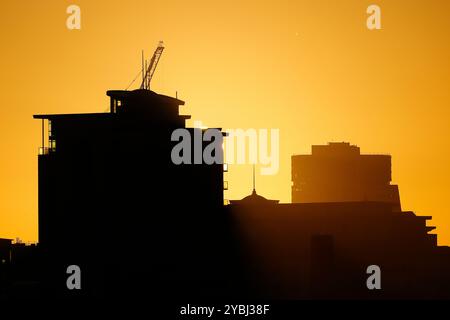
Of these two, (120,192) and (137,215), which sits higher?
(120,192)

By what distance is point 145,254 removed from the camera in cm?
18800

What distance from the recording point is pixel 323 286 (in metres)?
190

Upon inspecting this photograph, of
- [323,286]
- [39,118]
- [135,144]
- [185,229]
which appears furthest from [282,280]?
[39,118]

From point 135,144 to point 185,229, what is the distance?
17.8 metres

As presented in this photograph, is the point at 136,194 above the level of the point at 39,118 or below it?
below
